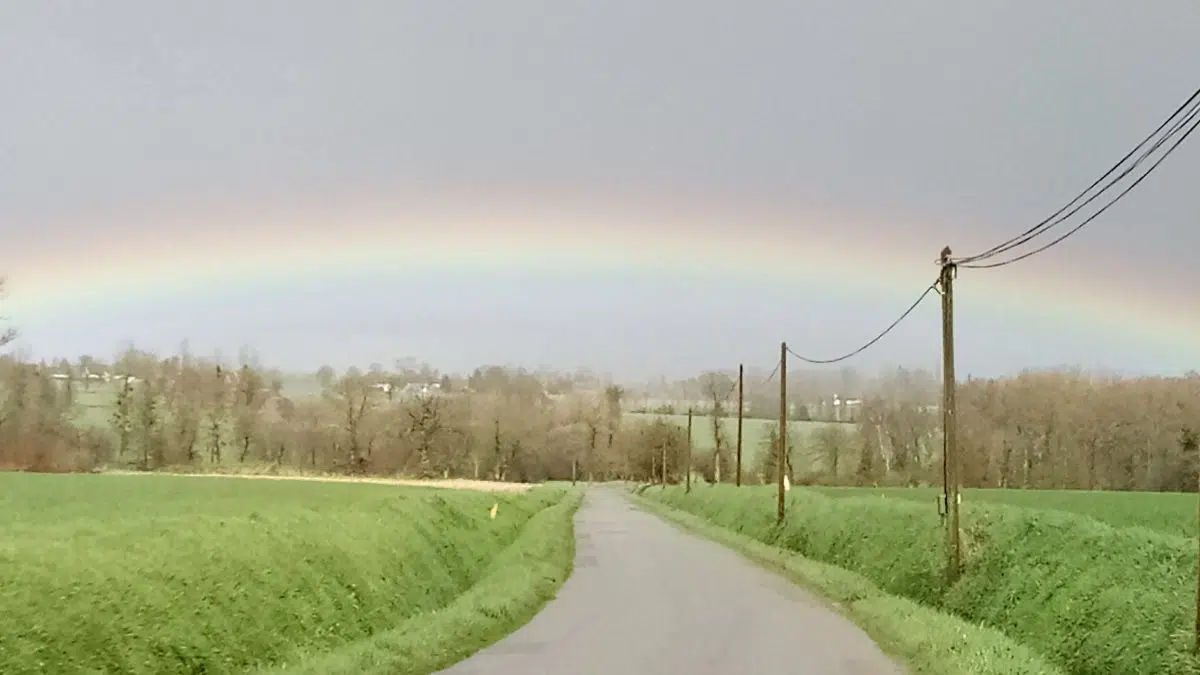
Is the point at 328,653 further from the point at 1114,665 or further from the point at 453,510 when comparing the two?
the point at 453,510

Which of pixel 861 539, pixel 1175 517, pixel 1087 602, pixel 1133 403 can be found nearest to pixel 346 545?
pixel 1087 602

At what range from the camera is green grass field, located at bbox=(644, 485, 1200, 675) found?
45.2ft

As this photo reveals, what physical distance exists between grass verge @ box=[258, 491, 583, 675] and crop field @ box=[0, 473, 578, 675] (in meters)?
0.04

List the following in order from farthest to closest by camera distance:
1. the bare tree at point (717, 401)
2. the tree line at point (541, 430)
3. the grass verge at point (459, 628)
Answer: the bare tree at point (717, 401)
the tree line at point (541, 430)
the grass verge at point (459, 628)

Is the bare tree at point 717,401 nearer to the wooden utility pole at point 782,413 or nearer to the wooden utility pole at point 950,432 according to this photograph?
the wooden utility pole at point 782,413

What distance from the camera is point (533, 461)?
468 ft

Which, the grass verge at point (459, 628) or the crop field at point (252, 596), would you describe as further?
the grass verge at point (459, 628)

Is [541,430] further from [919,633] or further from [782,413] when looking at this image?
[919,633]

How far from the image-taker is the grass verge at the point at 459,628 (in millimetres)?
12883

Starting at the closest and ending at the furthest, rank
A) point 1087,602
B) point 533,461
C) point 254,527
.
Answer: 1. point 1087,602
2. point 254,527
3. point 533,461

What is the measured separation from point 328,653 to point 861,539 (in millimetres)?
19267

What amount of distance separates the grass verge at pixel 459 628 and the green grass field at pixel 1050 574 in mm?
6931

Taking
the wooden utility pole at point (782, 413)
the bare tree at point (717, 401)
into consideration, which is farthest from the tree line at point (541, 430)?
the wooden utility pole at point (782, 413)

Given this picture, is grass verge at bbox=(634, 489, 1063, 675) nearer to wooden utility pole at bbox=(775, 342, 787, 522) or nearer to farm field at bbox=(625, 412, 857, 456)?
wooden utility pole at bbox=(775, 342, 787, 522)
